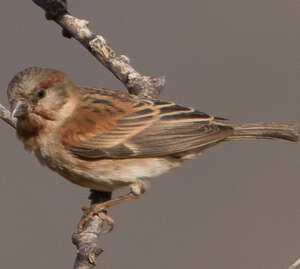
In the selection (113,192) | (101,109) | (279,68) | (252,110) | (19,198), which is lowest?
(113,192)

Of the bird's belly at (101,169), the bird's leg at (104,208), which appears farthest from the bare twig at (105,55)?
the bird's leg at (104,208)

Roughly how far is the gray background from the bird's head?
2.17m

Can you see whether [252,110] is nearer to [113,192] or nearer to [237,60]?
[237,60]

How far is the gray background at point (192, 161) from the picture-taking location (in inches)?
365

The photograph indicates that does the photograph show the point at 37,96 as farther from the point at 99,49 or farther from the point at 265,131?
the point at 265,131

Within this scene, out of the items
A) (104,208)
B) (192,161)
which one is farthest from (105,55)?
(192,161)

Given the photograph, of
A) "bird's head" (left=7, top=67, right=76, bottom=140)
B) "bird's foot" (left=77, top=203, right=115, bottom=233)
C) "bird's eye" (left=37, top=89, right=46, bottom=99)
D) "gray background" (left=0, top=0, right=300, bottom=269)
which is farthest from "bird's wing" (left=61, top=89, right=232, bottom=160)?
"gray background" (left=0, top=0, right=300, bottom=269)

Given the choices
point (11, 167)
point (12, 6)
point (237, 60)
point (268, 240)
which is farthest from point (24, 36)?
point (268, 240)

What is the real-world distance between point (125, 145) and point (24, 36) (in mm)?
5018

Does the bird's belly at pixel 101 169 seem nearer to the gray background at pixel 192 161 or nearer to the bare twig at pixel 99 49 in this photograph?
the bare twig at pixel 99 49

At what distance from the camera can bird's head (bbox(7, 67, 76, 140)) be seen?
5934mm

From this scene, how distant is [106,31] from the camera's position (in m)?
11.4

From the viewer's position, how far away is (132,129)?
6453mm

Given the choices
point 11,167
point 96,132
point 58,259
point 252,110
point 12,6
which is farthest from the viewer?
point 12,6
